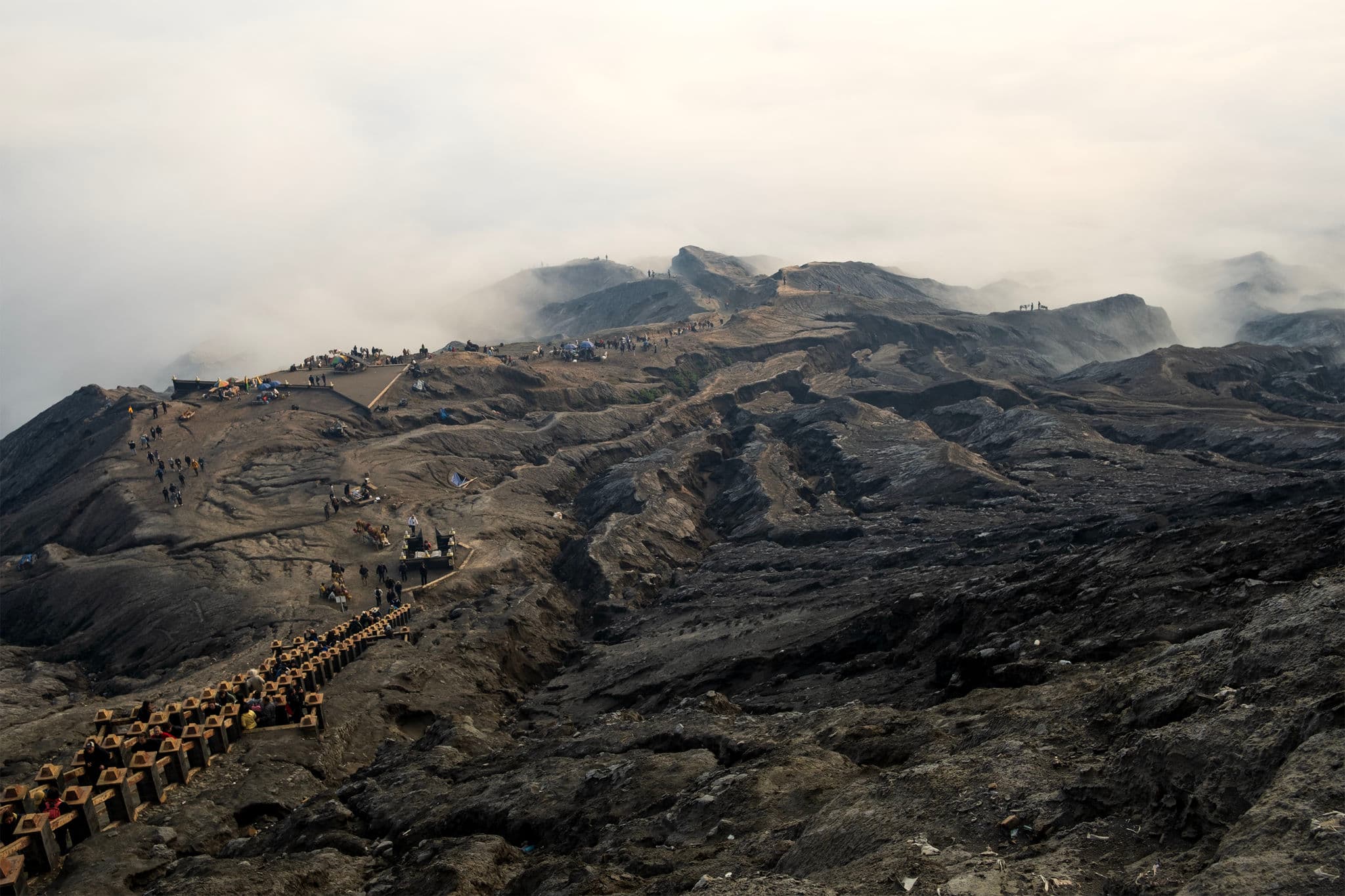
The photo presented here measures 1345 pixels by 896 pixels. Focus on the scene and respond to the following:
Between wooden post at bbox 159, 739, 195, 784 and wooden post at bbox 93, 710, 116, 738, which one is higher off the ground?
wooden post at bbox 93, 710, 116, 738

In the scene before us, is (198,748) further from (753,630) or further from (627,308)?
(627,308)

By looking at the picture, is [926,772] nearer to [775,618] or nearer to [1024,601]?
[1024,601]

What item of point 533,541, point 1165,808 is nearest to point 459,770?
point 1165,808

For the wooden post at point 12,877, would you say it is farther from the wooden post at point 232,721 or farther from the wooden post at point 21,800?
the wooden post at point 232,721

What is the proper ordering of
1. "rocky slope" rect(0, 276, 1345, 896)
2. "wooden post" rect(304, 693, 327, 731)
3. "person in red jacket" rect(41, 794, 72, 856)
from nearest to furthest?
"rocky slope" rect(0, 276, 1345, 896), "person in red jacket" rect(41, 794, 72, 856), "wooden post" rect(304, 693, 327, 731)

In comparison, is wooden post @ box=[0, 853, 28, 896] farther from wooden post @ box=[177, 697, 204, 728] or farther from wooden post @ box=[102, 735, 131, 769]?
wooden post @ box=[177, 697, 204, 728]

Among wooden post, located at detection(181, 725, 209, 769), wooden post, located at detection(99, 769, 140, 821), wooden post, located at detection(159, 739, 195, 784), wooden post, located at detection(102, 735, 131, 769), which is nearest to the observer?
wooden post, located at detection(99, 769, 140, 821)

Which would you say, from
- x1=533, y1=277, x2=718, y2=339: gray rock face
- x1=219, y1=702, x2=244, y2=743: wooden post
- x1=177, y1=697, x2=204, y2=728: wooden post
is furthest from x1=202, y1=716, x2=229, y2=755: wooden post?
x1=533, y1=277, x2=718, y2=339: gray rock face
